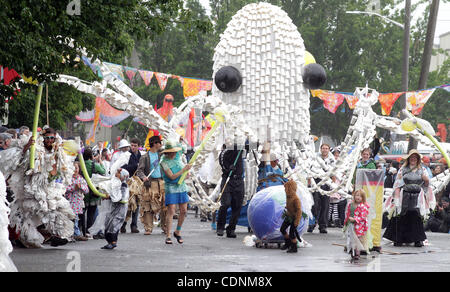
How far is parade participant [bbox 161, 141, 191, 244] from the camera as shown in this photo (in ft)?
38.1

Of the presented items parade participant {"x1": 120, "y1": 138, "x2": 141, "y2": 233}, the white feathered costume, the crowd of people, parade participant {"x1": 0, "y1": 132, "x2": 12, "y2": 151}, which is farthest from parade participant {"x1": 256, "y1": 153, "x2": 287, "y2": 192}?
parade participant {"x1": 0, "y1": 132, "x2": 12, "y2": 151}

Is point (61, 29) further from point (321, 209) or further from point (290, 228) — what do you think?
point (321, 209)

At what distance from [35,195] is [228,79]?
13.6ft

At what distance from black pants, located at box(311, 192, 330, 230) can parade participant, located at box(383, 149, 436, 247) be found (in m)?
2.00

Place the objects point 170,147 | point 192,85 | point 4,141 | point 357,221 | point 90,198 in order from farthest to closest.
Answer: point 192,85
point 90,198
point 4,141
point 170,147
point 357,221

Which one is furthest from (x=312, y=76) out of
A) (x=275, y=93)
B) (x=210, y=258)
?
(x=210, y=258)

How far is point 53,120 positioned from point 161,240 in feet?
24.6

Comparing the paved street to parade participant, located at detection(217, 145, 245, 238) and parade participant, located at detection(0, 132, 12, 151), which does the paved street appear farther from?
parade participant, located at detection(0, 132, 12, 151)

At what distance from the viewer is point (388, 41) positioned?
3744 cm

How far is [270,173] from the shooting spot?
13344mm

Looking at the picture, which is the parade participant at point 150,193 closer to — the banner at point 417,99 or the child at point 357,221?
the child at point 357,221

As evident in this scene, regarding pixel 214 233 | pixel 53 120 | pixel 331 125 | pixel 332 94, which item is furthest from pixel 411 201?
pixel 331 125

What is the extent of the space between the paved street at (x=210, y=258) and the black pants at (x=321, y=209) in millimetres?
1957

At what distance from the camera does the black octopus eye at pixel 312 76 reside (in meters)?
13.5
